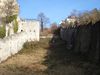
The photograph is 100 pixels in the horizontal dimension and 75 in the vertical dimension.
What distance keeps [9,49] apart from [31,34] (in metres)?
15.7

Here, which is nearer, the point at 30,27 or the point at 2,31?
the point at 2,31

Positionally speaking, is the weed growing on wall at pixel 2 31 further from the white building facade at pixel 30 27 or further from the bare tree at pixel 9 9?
the white building facade at pixel 30 27

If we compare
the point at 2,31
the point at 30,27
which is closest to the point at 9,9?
the point at 30,27

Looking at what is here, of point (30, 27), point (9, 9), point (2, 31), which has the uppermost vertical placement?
point (9, 9)

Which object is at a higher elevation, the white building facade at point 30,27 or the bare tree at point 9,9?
the bare tree at point 9,9

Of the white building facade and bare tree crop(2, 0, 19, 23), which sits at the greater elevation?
bare tree crop(2, 0, 19, 23)

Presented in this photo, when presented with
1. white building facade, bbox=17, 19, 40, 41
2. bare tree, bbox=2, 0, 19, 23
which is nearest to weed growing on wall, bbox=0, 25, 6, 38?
bare tree, bbox=2, 0, 19, 23

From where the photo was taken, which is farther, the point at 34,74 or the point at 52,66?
the point at 52,66

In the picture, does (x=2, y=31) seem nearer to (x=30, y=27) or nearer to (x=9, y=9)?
(x=9, y=9)

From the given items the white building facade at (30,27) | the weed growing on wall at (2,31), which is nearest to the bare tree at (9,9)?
the white building facade at (30,27)

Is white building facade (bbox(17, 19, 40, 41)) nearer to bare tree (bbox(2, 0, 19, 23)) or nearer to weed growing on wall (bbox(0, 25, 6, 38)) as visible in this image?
bare tree (bbox(2, 0, 19, 23))

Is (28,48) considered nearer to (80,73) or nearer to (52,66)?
(52,66)

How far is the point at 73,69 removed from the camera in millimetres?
18312

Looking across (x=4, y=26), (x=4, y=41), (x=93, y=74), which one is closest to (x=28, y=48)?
(x=4, y=26)
